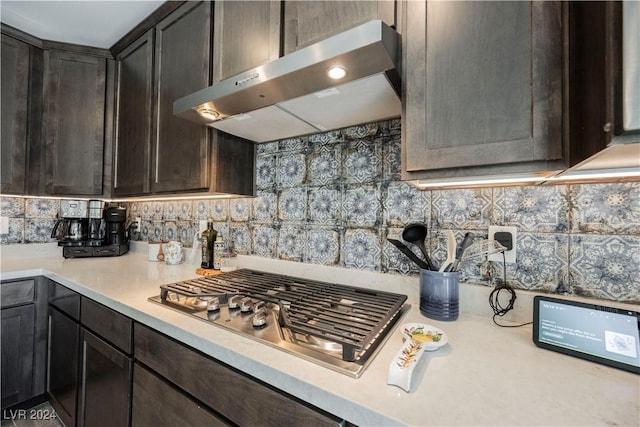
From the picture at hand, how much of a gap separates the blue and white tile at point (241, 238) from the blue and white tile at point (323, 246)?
41cm

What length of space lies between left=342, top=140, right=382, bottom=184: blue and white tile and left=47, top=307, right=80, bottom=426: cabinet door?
57.5 inches

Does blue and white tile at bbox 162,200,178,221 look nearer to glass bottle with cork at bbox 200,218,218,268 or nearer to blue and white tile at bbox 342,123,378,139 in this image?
glass bottle with cork at bbox 200,218,218,268

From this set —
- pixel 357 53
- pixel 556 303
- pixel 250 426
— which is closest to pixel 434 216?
pixel 556 303

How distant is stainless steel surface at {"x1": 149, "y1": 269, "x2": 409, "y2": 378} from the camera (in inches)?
25.1

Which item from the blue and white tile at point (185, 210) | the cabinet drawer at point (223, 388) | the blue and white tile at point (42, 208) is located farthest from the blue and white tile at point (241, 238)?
the blue and white tile at point (42, 208)

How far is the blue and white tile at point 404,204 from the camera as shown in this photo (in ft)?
3.47

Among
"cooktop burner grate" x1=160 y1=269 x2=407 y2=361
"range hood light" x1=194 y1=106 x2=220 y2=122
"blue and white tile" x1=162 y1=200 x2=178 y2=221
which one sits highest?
"range hood light" x1=194 y1=106 x2=220 y2=122

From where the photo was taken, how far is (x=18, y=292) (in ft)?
4.91

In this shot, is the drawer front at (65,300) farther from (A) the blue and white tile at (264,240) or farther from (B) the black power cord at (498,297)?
(B) the black power cord at (498,297)

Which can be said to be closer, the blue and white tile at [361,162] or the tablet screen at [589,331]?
the tablet screen at [589,331]

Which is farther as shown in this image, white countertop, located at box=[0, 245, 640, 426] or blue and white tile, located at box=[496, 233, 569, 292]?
blue and white tile, located at box=[496, 233, 569, 292]

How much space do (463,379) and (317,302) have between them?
49 centimetres

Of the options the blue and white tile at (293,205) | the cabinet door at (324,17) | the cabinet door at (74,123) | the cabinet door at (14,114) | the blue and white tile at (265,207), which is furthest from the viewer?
the cabinet door at (74,123)

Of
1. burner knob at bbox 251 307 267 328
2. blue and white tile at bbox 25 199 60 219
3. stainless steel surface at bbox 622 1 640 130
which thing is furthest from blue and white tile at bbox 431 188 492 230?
blue and white tile at bbox 25 199 60 219
